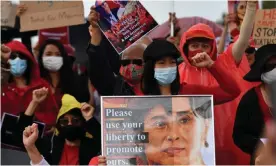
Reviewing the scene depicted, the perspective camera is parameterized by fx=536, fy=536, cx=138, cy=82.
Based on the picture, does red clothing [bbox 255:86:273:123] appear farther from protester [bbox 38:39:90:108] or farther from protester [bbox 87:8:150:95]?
protester [bbox 38:39:90:108]

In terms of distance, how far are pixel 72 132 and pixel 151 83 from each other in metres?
0.72

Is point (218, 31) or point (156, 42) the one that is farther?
point (218, 31)

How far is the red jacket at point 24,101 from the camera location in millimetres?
4457

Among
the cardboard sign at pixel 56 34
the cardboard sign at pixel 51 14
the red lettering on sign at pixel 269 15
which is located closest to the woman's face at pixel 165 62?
the red lettering on sign at pixel 269 15

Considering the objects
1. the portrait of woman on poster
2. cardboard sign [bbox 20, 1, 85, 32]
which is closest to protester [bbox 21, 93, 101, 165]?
the portrait of woman on poster

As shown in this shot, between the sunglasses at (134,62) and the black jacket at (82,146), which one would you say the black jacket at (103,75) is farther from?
the black jacket at (82,146)

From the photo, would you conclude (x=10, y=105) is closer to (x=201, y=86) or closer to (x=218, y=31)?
(x=201, y=86)

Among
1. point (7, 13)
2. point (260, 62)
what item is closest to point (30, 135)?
point (260, 62)

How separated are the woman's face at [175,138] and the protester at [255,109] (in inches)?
13.8

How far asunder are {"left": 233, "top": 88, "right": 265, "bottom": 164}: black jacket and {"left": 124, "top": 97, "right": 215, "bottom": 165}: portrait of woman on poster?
12.2 inches

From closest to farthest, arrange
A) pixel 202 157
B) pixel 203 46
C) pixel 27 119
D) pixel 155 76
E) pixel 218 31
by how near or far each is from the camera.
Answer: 1. pixel 202 157
2. pixel 155 76
3. pixel 203 46
4. pixel 27 119
5. pixel 218 31

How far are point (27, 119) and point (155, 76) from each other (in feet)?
3.73

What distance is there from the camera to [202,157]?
3.10m

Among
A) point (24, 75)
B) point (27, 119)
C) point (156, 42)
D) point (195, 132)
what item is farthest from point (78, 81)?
point (195, 132)
